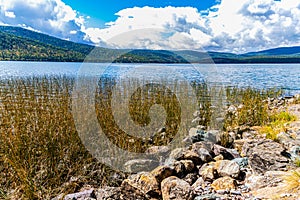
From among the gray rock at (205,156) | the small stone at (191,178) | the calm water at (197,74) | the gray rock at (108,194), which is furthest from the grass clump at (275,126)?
the calm water at (197,74)

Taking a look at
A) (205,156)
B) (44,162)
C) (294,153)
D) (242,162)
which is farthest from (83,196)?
(294,153)

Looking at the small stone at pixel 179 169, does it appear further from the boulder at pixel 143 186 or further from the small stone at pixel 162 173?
the boulder at pixel 143 186

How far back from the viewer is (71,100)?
7602 millimetres

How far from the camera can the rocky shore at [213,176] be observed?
3070 millimetres

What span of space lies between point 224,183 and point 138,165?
1.46 metres

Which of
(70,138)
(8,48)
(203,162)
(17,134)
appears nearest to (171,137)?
(203,162)

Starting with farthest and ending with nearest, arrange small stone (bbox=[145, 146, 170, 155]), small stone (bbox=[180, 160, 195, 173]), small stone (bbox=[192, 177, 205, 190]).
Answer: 1. small stone (bbox=[145, 146, 170, 155])
2. small stone (bbox=[180, 160, 195, 173])
3. small stone (bbox=[192, 177, 205, 190])

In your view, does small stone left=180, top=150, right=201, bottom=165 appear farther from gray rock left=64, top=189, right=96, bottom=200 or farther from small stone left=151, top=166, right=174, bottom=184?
gray rock left=64, top=189, right=96, bottom=200

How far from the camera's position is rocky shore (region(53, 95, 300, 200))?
10.1 feet

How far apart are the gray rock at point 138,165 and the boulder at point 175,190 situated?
38.7 inches

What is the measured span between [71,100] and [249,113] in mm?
4702

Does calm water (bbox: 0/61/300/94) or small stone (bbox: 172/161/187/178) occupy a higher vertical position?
calm water (bbox: 0/61/300/94)

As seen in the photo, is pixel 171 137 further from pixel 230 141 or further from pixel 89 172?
pixel 89 172

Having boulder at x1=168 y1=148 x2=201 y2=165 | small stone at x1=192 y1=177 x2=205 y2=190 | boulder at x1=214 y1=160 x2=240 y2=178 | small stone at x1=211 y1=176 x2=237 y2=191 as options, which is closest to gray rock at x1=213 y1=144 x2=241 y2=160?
boulder at x1=168 y1=148 x2=201 y2=165
